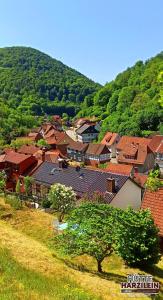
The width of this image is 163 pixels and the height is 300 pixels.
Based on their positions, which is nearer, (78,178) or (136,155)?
(78,178)

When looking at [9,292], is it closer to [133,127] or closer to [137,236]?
[137,236]

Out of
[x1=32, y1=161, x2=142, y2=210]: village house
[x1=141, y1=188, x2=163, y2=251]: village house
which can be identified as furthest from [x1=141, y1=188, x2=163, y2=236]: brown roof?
[x1=32, y1=161, x2=142, y2=210]: village house

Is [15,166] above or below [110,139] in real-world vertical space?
above

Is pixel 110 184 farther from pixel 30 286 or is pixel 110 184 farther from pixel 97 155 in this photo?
pixel 97 155

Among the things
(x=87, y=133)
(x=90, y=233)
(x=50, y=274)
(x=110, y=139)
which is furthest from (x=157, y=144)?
(x=50, y=274)

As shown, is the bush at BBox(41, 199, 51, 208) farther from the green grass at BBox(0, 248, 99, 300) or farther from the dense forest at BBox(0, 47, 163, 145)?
the dense forest at BBox(0, 47, 163, 145)

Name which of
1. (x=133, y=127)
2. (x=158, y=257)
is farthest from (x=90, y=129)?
(x=158, y=257)
